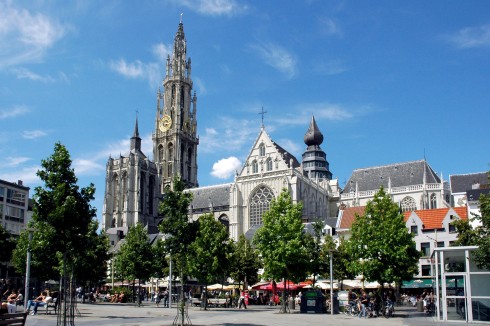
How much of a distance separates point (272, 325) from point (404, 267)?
1339 centimetres

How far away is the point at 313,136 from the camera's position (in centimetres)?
10438

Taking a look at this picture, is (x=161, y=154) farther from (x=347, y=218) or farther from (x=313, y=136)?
(x=347, y=218)

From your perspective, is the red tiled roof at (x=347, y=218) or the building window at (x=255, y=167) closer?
the red tiled roof at (x=347, y=218)

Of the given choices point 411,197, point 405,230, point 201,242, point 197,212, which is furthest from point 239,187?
point 405,230

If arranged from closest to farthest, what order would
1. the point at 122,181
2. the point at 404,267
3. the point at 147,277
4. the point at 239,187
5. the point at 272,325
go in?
the point at 272,325, the point at 404,267, the point at 147,277, the point at 239,187, the point at 122,181

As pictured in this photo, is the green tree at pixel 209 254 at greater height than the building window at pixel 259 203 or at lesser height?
lesser

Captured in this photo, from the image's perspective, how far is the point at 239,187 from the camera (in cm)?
7912

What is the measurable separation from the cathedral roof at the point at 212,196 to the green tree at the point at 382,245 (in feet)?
206

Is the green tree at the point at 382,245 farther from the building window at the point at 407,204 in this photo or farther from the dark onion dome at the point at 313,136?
the dark onion dome at the point at 313,136

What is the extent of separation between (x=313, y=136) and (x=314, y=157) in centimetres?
468

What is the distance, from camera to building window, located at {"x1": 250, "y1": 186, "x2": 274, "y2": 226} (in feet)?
251

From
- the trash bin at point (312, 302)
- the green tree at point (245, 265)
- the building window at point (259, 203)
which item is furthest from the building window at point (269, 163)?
the trash bin at point (312, 302)

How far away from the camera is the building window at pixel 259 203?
251ft

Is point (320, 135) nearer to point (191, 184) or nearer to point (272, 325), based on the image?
point (191, 184)
